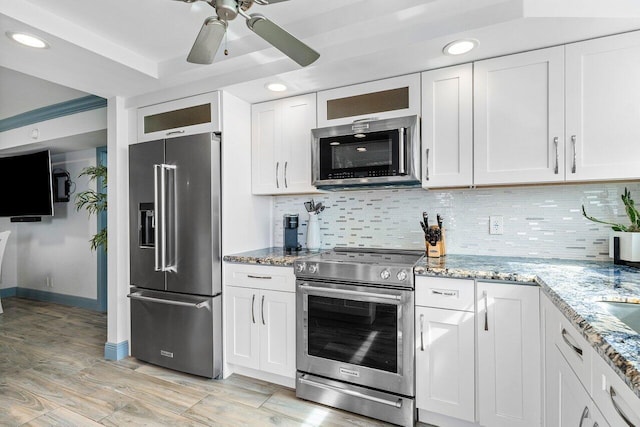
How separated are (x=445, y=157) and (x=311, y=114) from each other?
3.46 feet

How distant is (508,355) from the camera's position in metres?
1.75

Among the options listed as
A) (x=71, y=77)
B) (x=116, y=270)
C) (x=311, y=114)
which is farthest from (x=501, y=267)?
(x=71, y=77)

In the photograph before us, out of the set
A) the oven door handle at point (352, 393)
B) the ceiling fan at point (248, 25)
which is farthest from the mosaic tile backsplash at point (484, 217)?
the ceiling fan at point (248, 25)

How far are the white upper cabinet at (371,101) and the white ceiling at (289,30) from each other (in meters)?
0.08

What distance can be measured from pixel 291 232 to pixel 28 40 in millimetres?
2134

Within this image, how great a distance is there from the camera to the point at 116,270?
2922 mm

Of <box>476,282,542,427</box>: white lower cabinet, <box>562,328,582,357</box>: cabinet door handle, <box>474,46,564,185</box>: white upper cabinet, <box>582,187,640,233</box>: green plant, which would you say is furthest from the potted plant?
<box>562,328,582,357</box>: cabinet door handle

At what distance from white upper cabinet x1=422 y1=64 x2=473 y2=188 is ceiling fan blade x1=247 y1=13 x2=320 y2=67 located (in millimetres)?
927

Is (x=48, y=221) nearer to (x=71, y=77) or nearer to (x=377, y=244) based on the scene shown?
(x=71, y=77)

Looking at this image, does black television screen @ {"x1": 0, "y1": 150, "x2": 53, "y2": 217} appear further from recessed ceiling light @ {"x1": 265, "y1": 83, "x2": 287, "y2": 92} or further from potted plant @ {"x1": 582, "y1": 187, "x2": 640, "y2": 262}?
potted plant @ {"x1": 582, "y1": 187, "x2": 640, "y2": 262}

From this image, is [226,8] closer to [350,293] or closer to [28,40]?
[28,40]

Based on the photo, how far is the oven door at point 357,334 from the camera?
1.95 m

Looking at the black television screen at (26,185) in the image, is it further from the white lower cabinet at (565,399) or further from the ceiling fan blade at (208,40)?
the white lower cabinet at (565,399)

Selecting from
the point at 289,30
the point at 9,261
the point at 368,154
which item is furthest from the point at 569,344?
the point at 9,261
